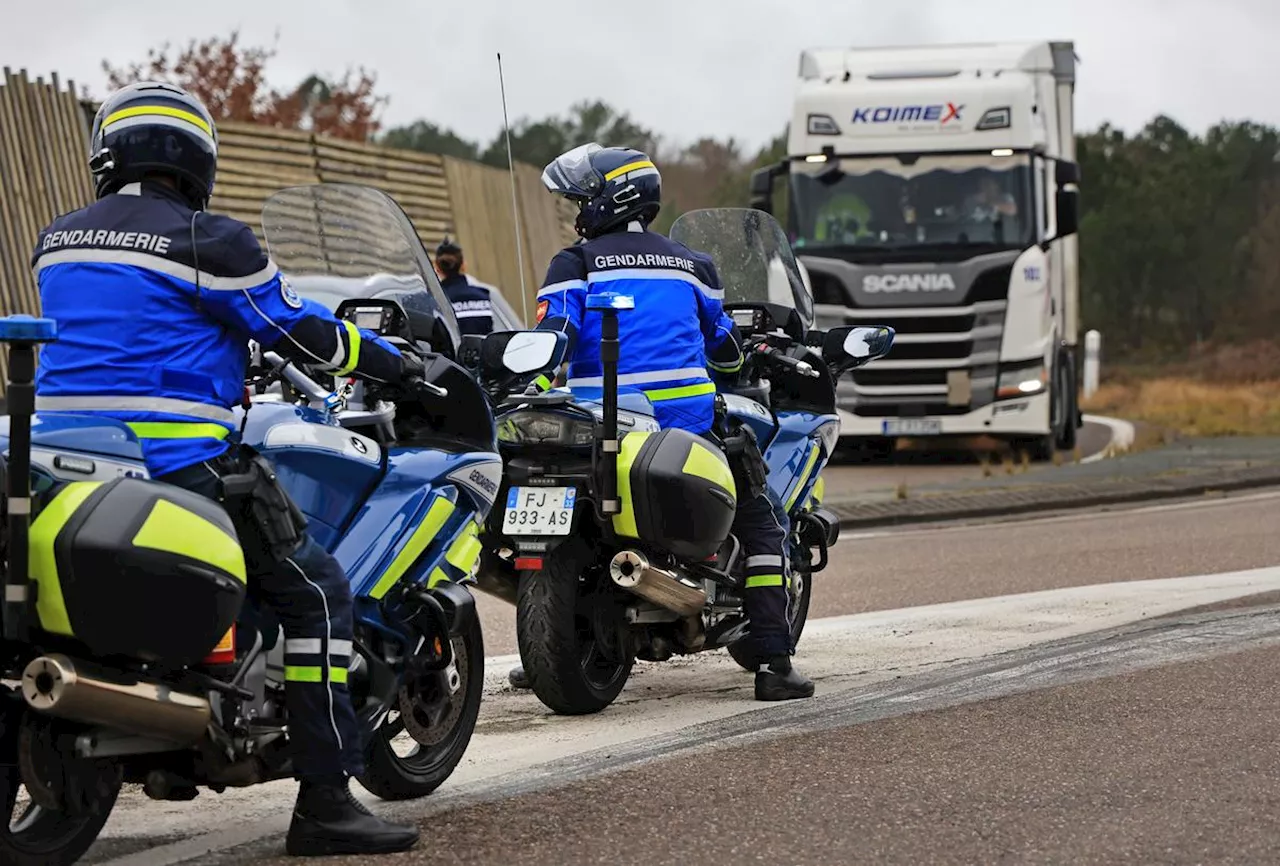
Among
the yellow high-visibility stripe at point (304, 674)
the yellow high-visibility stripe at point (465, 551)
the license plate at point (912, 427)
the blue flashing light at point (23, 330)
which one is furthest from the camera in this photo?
the license plate at point (912, 427)

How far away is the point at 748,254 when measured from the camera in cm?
958

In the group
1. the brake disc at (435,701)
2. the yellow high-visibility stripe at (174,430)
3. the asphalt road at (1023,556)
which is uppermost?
the yellow high-visibility stripe at (174,430)

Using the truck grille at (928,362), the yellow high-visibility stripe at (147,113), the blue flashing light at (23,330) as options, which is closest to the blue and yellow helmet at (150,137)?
the yellow high-visibility stripe at (147,113)

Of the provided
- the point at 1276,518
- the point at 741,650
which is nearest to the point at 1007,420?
the point at 1276,518

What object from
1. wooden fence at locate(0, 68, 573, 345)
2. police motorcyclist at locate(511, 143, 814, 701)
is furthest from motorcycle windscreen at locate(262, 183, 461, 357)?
wooden fence at locate(0, 68, 573, 345)

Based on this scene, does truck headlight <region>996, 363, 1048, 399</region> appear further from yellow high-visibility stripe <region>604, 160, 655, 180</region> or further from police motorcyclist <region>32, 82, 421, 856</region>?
police motorcyclist <region>32, 82, 421, 856</region>

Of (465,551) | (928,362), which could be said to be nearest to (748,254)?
(465,551)

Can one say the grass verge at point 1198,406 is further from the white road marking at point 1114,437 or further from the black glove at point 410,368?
the black glove at point 410,368

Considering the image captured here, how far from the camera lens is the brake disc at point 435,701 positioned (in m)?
6.29

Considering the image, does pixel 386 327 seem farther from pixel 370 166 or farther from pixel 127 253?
pixel 370 166

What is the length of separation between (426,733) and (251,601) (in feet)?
3.48

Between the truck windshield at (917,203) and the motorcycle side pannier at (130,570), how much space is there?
53.4 ft

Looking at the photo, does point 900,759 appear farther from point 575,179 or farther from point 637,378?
point 575,179

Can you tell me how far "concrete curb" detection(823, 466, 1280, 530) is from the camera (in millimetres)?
16141
